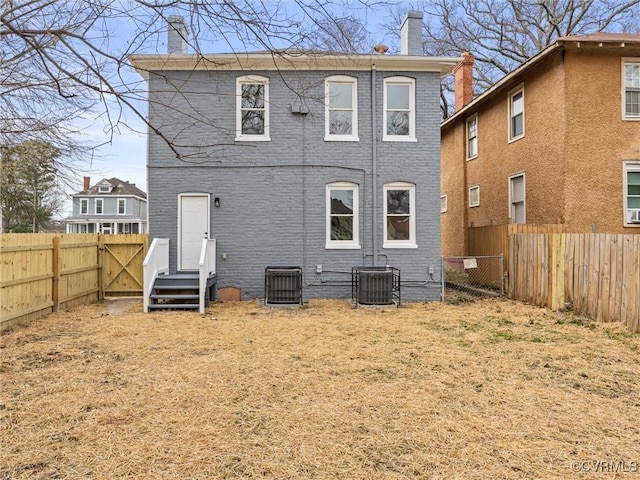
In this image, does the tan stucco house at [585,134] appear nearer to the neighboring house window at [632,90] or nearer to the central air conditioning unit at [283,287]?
the neighboring house window at [632,90]

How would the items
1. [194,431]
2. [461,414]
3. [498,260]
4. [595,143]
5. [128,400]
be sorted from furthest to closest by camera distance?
[498,260]
[595,143]
[128,400]
[461,414]
[194,431]

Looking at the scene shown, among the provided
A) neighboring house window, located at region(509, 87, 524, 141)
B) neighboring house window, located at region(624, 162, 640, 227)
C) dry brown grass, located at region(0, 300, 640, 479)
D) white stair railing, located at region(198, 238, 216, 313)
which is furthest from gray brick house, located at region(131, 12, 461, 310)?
neighboring house window, located at region(624, 162, 640, 227)

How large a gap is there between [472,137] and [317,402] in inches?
594

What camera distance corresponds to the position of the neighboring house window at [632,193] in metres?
11.2

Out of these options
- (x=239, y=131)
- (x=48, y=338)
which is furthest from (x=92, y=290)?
(x=239, y=131)

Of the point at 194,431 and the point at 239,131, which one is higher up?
the point at 239,131

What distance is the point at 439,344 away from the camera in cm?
660

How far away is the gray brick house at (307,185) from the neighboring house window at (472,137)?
18.2 feet

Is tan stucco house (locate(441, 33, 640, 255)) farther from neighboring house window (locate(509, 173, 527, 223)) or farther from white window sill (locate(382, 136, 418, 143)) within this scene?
white window sill (locate(382, 136, 418, 143))

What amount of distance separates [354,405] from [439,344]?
297cm

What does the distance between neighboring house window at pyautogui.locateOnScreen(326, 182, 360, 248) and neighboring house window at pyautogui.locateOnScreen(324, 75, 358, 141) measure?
4.70 ft

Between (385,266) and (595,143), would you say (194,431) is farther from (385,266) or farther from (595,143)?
(595,143)

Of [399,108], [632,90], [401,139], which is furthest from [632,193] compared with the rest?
[399,108]
